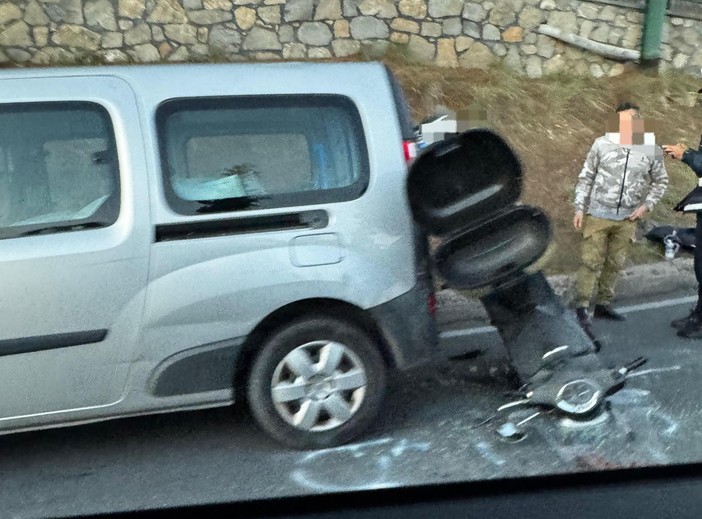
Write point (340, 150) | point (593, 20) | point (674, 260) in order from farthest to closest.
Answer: point (674, 260) → point (593, 20) → point (340, 150)

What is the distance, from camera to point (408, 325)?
3.11 meters

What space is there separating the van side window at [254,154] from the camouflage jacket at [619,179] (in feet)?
3.41

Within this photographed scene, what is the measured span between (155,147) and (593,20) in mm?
1804

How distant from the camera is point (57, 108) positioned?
2.77 metres

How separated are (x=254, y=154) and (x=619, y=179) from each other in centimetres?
161

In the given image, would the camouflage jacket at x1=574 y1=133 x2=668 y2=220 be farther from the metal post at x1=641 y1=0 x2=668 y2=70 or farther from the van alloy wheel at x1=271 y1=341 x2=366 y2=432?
the van alloy wheel at x1=271 y1=341 x2=366 y2=432

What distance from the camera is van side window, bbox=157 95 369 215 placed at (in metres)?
2.84

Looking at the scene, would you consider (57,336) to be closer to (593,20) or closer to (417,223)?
(417,223)

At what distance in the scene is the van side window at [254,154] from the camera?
2844mm

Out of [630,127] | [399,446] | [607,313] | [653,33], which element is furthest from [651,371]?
[653,33]

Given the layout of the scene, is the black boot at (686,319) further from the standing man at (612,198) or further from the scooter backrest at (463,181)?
the scooter backrest at (463,181)

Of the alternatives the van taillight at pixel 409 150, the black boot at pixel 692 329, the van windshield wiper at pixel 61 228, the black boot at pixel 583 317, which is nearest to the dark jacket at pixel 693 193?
the black boot at pixel 692 329

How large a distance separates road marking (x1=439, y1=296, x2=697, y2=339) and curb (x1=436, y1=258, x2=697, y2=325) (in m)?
0.04

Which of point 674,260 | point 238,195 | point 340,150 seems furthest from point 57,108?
point 674,260
